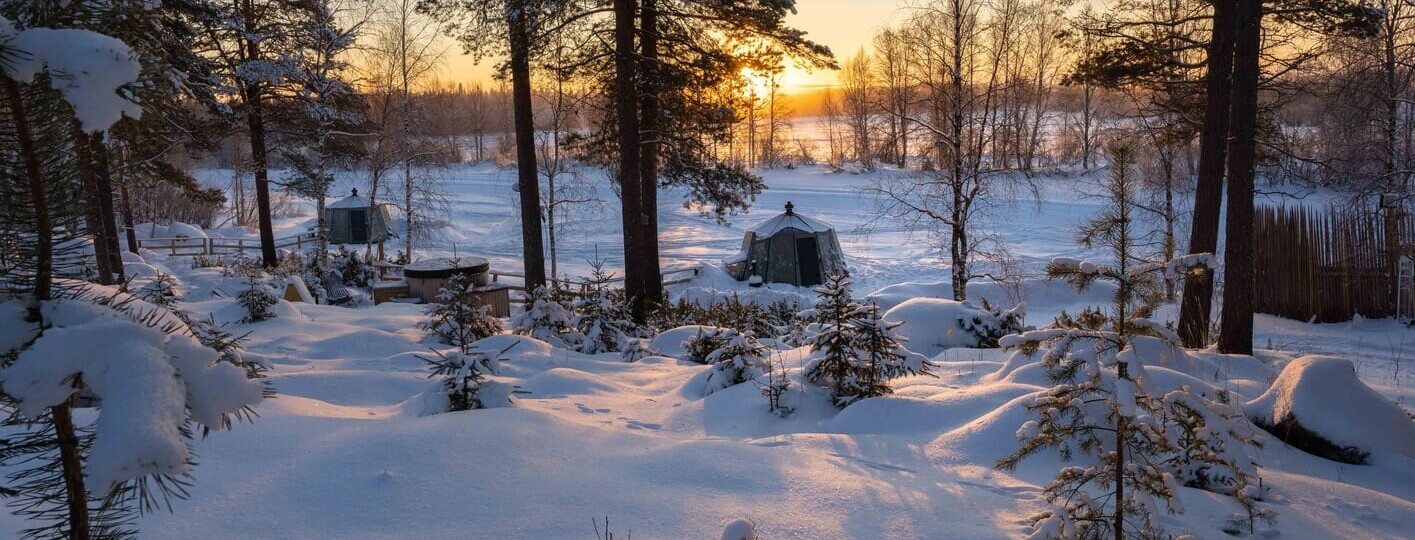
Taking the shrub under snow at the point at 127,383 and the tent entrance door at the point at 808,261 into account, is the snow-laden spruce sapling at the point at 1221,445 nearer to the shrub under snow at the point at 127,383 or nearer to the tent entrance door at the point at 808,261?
the shrub under snow at the point at 127,383

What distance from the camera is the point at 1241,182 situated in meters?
9.01

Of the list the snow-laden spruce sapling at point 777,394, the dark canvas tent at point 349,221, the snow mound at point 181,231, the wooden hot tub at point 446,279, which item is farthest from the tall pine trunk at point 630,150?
the snow mound at point 181,231

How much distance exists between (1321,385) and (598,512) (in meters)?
5.47

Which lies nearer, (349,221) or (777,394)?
(777,394)

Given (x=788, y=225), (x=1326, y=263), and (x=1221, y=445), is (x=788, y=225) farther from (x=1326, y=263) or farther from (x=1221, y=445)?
(x=1221, y=445)

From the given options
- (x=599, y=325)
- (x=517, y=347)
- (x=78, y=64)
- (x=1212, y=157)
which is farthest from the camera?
(x=599, y=325)

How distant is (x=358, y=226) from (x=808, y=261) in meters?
18.9

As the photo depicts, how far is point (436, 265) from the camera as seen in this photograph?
15562mm

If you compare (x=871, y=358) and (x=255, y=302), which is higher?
(x=255, y=302)

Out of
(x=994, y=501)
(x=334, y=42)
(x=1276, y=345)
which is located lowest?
(x=1276, y=345)

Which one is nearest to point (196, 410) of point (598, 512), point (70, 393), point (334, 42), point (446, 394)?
point (70, 393)

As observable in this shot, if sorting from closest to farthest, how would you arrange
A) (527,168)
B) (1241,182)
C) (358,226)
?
(1241,182)
(527,168)
(358,226)

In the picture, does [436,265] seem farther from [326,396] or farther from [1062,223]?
[1062,223]

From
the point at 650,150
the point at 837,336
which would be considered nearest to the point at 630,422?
the point at 837,336
